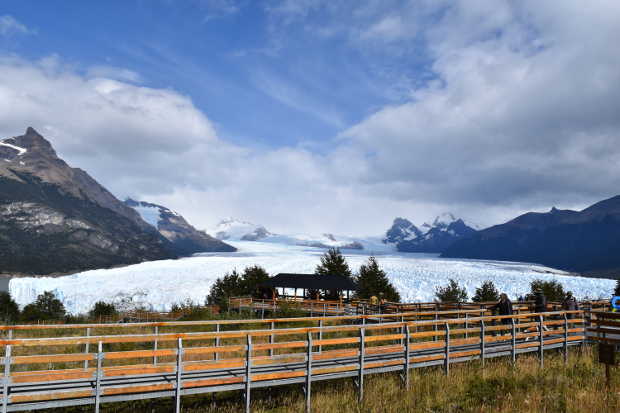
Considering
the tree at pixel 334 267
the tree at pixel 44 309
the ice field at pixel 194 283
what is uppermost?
the tree at pixel 334 267

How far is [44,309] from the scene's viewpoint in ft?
216

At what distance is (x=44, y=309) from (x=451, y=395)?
67.6 meters

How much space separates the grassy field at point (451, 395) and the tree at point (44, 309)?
56241 mm

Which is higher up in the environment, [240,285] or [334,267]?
[334,267]

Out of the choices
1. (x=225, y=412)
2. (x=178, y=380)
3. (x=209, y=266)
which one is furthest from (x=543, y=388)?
(x=209, y=266)

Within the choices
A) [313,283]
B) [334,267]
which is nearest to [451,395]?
[313,283]

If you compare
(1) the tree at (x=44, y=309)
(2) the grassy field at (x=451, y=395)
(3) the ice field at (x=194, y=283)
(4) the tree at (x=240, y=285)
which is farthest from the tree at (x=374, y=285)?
(2) the grassy field at (x=451, y=395)

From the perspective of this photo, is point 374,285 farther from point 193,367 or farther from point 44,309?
point 193,367

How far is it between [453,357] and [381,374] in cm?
226

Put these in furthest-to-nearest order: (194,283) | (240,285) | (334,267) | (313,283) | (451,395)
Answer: (194,283) → (240,285) → (334,267) → (313,283) → (451,395)

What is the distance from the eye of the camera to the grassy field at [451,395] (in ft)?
34.6

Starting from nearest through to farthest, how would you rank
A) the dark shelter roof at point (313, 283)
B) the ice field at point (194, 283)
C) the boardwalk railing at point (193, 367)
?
the boardwalk railing at point (193, 367) → the dark shelter roof at point (313, 283) → the ice field at point (194, 283)

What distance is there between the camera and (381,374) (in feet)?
45.0

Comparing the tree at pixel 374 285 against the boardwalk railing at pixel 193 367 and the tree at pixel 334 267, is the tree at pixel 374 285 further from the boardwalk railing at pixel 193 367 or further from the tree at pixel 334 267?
the boardwalk railing at pixel 193 367
